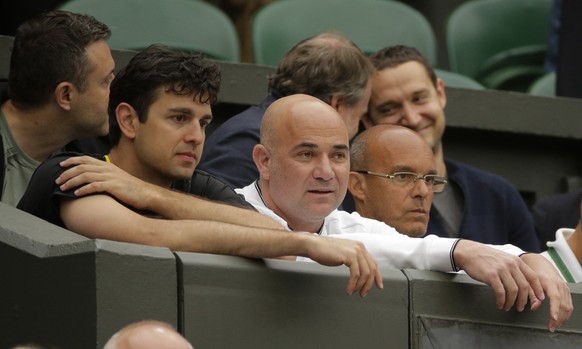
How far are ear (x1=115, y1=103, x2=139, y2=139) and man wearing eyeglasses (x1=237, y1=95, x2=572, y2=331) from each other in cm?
55

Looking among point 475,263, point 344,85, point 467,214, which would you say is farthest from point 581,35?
point 475,263

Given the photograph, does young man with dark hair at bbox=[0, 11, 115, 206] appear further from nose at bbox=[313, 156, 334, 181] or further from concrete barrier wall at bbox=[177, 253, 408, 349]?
concrete barrier wall at bbox=[177, 253, 408, 349]

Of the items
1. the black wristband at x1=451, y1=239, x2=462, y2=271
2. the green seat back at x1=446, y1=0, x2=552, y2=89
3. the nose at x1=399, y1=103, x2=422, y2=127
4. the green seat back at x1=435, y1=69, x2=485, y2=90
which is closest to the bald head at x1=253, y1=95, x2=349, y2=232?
the black wristband at x1=451, y1=239, x2=462, y2=271

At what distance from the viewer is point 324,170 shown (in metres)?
5.61

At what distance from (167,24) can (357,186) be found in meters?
2.28

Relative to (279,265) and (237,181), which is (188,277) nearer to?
(279,265)

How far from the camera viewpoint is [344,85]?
6594mm

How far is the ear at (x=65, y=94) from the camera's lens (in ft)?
19.6

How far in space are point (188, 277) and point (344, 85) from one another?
6.88ft

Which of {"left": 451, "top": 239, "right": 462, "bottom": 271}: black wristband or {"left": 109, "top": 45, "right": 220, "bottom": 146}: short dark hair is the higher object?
{"left": 109, "top": 45, "right": 220, "bottom": 146}: short dark hair

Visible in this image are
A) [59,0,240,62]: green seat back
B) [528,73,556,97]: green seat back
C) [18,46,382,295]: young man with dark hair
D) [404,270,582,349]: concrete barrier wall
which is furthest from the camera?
[528,73,556,97]: green seat back

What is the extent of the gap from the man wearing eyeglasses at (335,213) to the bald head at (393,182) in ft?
1.11

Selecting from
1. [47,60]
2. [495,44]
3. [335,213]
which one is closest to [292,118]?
[335,213]

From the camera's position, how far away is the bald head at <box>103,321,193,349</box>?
12.3ft
